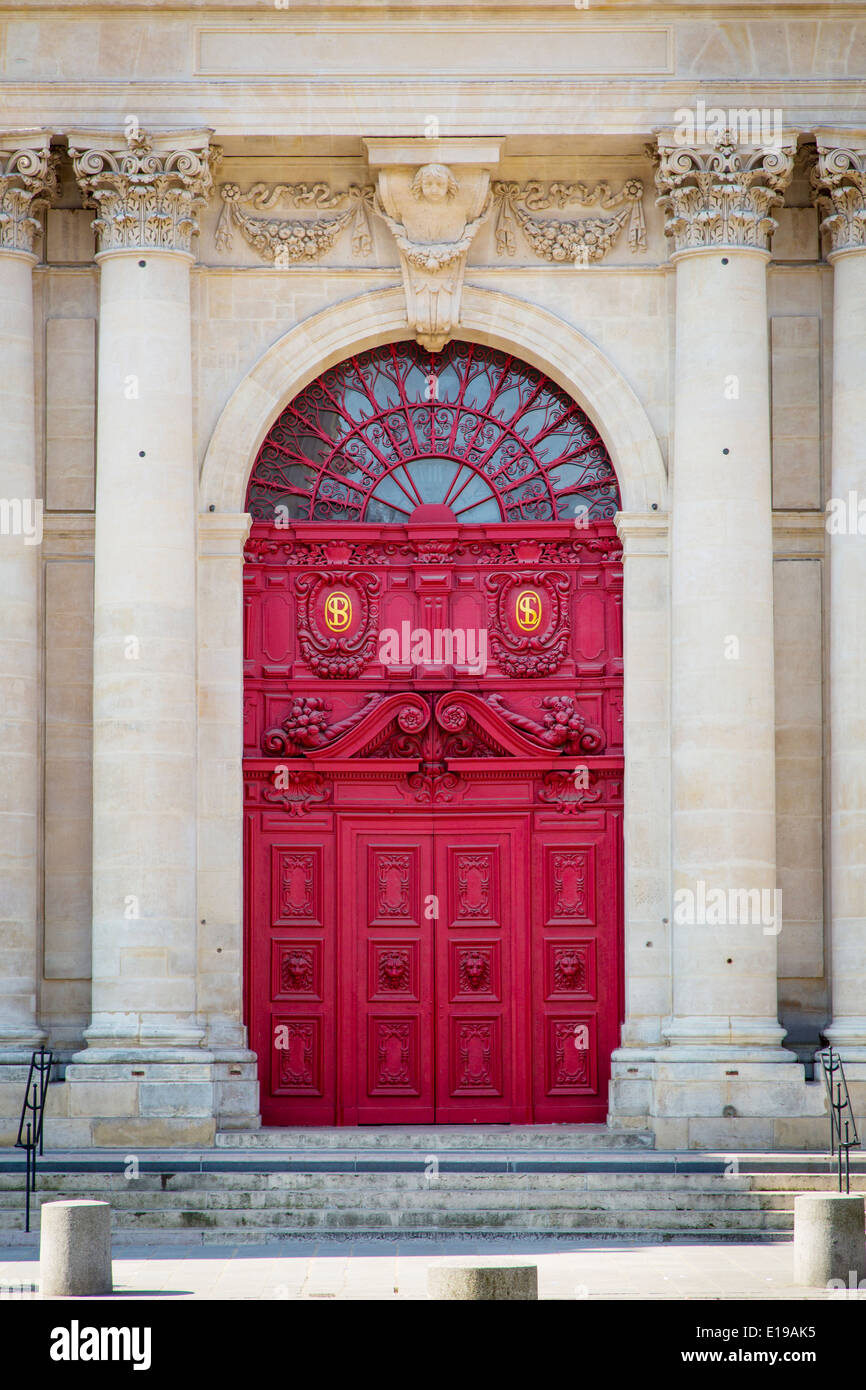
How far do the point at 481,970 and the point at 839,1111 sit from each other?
146 inches

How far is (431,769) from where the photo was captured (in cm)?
1755

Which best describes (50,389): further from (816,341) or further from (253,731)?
(816,341)

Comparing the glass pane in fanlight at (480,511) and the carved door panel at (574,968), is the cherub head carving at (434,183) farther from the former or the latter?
the carved door panel at (574,968)

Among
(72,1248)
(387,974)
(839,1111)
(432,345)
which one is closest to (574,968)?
(387,974)

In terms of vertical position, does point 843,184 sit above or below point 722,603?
above

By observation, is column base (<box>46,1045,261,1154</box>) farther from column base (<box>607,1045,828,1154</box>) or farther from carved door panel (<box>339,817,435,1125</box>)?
column base (<box>607,1045,828,1154</box>)

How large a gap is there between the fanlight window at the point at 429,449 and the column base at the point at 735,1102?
4956mm

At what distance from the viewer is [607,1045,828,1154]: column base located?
52.0 feet

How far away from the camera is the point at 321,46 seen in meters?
17.0

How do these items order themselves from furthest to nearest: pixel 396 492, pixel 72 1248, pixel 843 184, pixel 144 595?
pixel 396 492 < pixel 843 184 < pixel 144 595 < pixel 72 1248

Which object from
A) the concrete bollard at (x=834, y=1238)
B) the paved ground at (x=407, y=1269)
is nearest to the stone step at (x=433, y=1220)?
the paved ground at (x=407, y=1269)

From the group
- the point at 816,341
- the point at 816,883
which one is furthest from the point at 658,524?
the point at 816,883

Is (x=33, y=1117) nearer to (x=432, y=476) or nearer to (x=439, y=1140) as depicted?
(x=439, y=1140)

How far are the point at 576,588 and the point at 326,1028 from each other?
4433 millimetres
